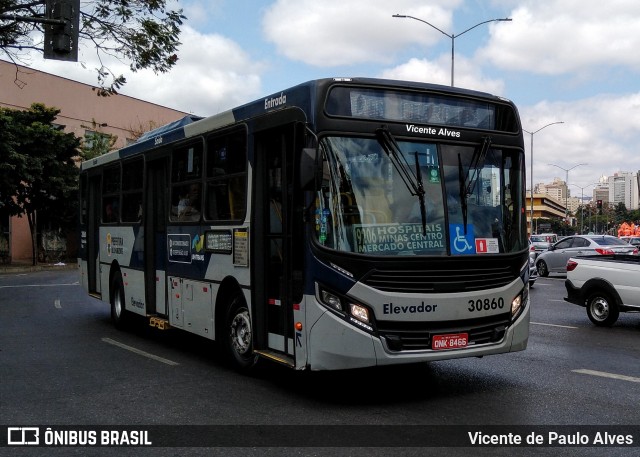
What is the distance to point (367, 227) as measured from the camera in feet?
21.6

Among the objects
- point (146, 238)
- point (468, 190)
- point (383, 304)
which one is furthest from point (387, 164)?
point (146, 238)

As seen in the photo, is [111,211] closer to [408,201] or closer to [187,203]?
[187,203]

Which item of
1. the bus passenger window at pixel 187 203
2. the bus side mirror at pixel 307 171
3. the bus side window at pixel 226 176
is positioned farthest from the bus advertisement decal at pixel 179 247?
the bus side mirror at pixel 307 171

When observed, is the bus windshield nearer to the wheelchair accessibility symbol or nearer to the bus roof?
the wheelchair accessibility symbol

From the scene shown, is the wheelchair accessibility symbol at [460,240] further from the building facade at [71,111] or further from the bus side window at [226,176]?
the building facade at [71,111]

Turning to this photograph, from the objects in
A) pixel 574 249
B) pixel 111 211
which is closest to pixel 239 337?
pixel 111 211

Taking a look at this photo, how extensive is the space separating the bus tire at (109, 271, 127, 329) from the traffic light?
12.9 ft

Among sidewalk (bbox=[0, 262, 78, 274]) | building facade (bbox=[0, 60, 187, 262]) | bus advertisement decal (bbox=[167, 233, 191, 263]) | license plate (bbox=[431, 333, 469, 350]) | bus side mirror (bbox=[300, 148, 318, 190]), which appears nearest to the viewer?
bus side mirror (bbox=[300, 148, 318, 190])

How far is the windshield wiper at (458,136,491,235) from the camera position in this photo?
700cm

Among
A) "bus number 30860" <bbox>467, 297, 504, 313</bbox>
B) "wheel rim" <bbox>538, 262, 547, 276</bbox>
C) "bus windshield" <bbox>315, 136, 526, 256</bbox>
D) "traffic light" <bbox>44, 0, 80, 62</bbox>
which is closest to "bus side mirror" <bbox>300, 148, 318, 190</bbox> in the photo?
"bus windshield" <bbox>315, 136, 526, 256</bbox>

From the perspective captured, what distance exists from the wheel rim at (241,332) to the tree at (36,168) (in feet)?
77.2

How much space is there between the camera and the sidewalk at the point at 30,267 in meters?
30.8

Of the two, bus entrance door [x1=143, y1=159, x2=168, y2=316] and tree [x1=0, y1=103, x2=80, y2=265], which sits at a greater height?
tree [x1=0, y1=103, x2=80, y2=265]

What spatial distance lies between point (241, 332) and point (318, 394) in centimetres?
142
